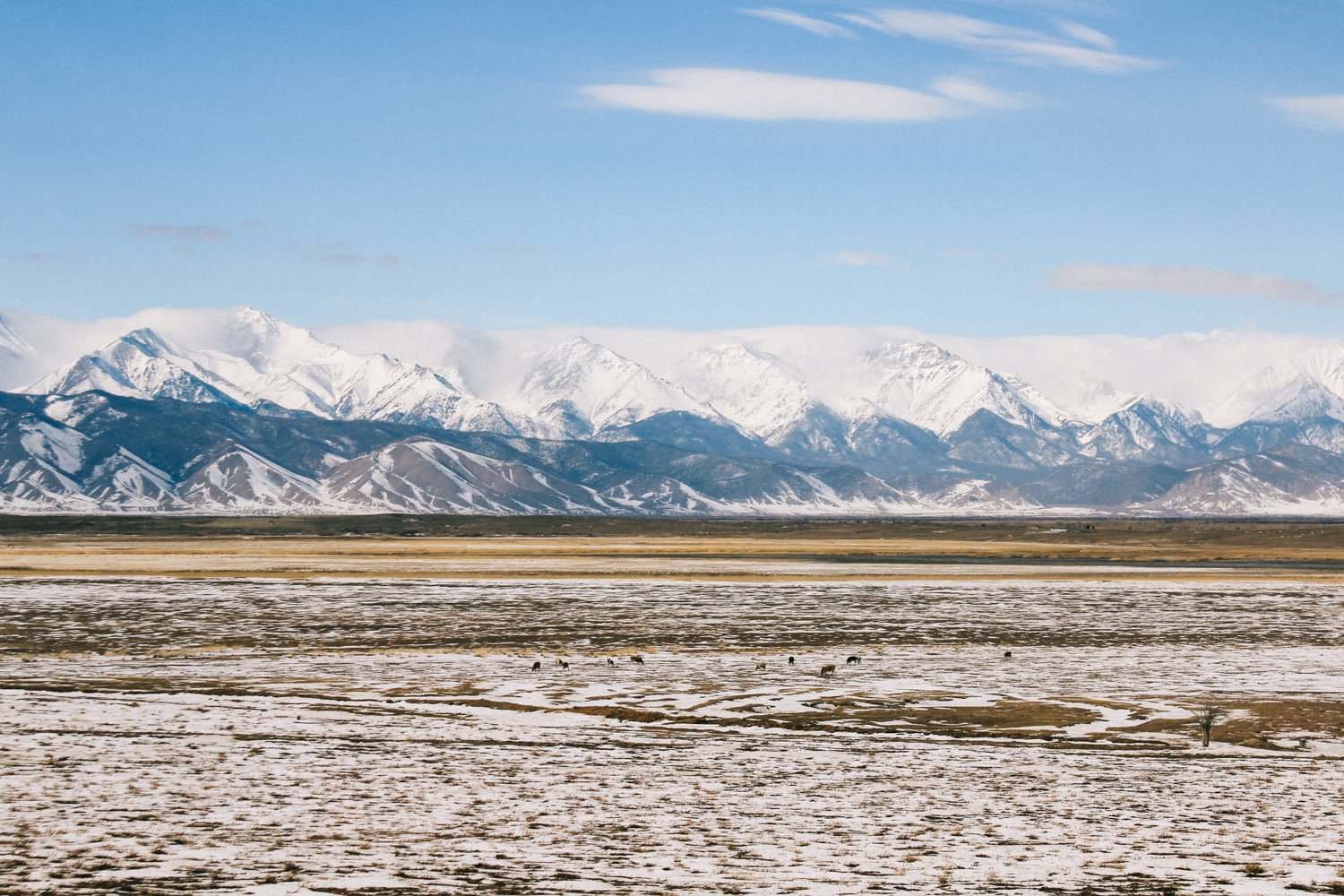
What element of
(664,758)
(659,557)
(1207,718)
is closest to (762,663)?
(1207,718)

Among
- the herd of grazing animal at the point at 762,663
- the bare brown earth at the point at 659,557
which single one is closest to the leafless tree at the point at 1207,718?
the herd of grazing animal at the point at 762,663

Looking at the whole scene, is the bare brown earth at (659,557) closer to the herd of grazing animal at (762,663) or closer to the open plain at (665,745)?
the open plain at (665,745)

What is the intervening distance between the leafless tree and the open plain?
11.0 inches

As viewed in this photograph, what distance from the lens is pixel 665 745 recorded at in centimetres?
2966

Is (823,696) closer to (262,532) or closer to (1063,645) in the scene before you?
(1063,645)

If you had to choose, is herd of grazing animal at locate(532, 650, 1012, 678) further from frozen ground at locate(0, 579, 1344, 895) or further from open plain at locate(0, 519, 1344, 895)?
frozen ground at locate(0, 579, 1344, 895)

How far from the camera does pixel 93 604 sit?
206 feet

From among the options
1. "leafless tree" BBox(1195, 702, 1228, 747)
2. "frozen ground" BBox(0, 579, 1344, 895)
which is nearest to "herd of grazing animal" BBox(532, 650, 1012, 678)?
"frozen ground" BBox(0, 579, 1344, 895)

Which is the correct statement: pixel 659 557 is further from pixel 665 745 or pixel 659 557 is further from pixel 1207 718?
pixel 665 745

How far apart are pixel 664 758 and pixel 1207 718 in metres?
11.8

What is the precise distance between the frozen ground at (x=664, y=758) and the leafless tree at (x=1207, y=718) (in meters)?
0.31

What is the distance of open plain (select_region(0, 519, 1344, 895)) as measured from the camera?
1992cm

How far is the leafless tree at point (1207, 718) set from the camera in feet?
99.4

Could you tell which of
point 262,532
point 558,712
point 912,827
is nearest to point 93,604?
point 558,712
